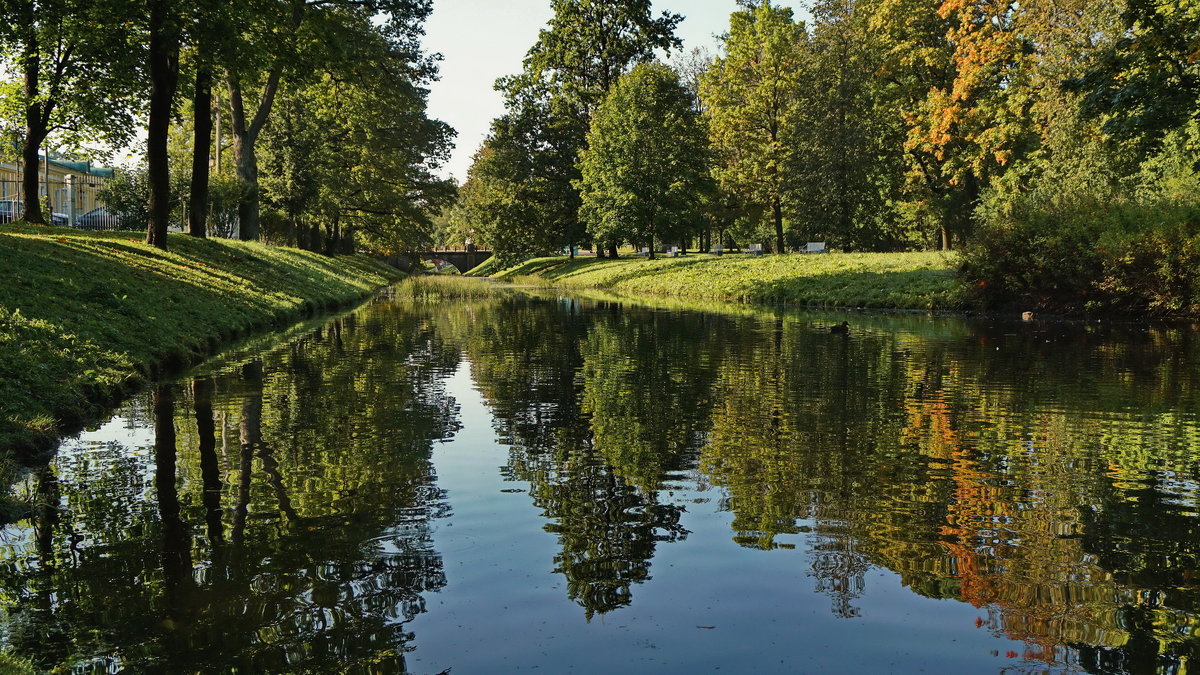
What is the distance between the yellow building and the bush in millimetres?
33463

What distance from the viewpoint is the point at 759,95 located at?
52406 millimetres

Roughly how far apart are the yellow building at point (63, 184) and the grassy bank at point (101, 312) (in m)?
13.8

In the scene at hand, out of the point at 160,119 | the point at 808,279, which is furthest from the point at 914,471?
the point at 808,279

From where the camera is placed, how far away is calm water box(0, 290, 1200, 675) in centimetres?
464

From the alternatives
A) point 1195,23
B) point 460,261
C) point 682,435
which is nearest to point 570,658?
point 682,435

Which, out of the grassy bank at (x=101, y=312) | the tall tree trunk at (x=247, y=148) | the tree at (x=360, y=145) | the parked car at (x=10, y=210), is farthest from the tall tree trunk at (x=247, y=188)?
the grassy bank at (x=101, y=312)

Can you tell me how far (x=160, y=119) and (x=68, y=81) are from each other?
5.41 m

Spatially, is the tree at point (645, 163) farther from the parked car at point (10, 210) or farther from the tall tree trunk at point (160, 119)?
the tall tree trunk at point (160, 119)

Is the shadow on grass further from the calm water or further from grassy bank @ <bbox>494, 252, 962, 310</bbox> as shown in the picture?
the calm water

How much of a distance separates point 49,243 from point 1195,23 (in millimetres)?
27014

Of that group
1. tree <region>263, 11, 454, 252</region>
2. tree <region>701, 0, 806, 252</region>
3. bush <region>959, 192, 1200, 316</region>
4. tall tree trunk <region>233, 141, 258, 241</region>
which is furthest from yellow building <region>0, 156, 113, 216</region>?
tree <region>701, 0, 806, 252</region>

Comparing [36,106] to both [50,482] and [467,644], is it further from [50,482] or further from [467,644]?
[467,644]

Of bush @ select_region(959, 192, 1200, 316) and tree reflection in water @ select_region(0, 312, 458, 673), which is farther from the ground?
bush @ select_region(959, 192, 1200, 316)

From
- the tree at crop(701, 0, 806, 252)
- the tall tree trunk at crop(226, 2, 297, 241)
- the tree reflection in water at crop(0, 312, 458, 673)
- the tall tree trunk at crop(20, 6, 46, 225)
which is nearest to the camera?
the tree reflection in water at crop(0, 312, 458, 673)
